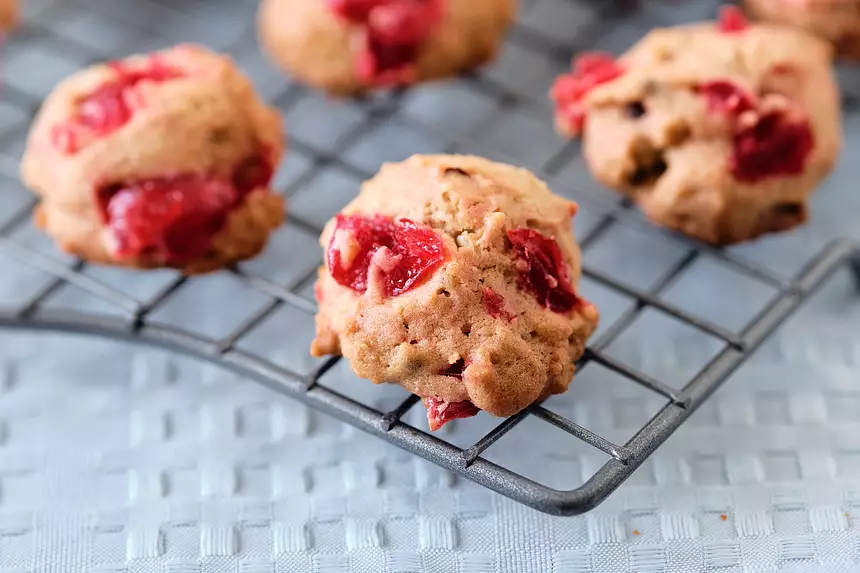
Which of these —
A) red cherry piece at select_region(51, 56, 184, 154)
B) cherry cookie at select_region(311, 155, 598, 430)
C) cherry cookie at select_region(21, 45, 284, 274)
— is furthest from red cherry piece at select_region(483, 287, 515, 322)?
red cherry piece at select_region(51, 56, 184, 154)

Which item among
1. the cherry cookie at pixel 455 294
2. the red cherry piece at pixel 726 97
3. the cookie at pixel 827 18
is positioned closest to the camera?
the cherry cookie at pixel 455 294

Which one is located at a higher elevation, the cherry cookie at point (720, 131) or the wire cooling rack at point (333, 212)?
the cherry cookie at point (720, 131)

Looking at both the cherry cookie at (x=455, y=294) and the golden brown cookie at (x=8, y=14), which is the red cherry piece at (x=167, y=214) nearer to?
the cherry cookie at (x=455, y=294)

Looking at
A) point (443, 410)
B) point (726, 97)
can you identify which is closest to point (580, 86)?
point (726, 97)

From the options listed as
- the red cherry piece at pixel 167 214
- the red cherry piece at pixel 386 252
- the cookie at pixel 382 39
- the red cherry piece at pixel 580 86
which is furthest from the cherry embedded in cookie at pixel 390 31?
the red cherry piece at pixel 386 252

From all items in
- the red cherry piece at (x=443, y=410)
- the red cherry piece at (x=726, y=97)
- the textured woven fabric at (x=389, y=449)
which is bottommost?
the textured woven fabric at (x=389, y=449)

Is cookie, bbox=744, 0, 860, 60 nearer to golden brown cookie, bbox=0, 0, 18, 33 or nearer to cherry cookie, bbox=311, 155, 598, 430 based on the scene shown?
cherry cookie, bbox=311, 155, 598, 430
